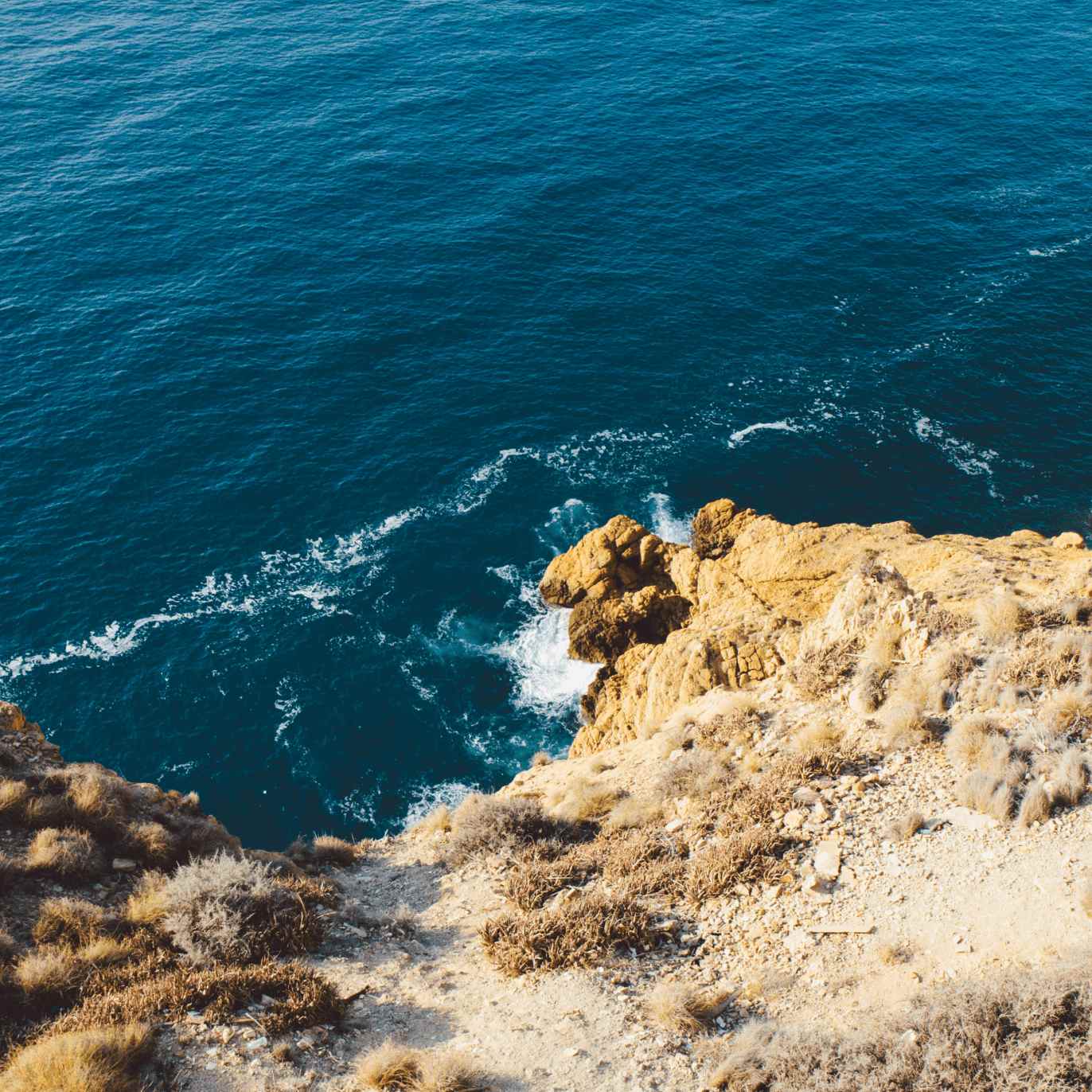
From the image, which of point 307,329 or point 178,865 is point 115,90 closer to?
point 307,329

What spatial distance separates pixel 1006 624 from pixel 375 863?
1823cm

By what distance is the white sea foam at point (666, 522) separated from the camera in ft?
179

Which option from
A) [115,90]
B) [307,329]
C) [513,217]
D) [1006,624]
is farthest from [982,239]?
[115,90]

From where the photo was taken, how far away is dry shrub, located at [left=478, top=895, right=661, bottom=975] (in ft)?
60.6

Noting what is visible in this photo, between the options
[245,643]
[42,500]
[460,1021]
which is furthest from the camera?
[42,500]

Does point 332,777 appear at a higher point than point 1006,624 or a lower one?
lower

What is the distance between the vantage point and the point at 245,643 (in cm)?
4978

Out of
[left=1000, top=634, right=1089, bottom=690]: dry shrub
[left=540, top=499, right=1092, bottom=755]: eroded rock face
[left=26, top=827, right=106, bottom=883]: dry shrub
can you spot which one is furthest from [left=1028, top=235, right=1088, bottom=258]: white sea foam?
[left=26, top=827, right=106, bottom=883]: dry shrub

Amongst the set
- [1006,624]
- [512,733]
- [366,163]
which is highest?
[366,163]

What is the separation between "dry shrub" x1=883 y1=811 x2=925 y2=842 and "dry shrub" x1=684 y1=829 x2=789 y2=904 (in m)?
2.24

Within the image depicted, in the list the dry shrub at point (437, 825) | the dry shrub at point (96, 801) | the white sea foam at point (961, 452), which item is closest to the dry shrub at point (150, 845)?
the dry shrub at point (96, 801)

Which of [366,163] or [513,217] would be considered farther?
[366,163]

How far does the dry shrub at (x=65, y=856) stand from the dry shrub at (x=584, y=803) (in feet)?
37.3

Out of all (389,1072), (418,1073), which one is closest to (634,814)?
(418,1073)
